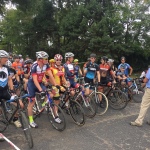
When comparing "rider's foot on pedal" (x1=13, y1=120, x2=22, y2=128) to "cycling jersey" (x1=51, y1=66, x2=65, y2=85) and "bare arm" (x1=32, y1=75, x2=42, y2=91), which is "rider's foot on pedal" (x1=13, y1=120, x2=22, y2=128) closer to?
"bare arm" (x1=32, y1=75, x2=42, y2=91)

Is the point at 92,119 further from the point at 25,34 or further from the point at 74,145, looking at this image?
the point at 25,34

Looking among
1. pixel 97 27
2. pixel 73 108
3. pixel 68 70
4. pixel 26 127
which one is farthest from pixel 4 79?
pixel 97 27

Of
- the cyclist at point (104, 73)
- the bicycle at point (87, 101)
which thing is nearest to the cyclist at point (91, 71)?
the cyclist at point (104, 73)

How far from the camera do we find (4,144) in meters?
4.39

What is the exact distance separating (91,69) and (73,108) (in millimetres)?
1968

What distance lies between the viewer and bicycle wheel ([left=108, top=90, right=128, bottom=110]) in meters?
6.96

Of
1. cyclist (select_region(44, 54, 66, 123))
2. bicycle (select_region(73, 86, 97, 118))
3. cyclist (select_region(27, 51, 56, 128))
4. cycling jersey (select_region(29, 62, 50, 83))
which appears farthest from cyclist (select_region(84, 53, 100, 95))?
cycling jersey (select_region(29, 62, 50, 83))

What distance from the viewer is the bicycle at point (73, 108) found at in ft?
17.9

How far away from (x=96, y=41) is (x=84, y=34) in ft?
8.72

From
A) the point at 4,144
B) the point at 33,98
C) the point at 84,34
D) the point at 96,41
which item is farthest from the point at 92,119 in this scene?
the point at 84,34

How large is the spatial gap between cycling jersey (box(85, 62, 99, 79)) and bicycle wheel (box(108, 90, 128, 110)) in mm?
946

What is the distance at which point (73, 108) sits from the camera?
5645mm

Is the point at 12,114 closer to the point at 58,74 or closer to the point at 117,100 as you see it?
the point at 58,74

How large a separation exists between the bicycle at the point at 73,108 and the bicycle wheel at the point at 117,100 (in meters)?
1.94
